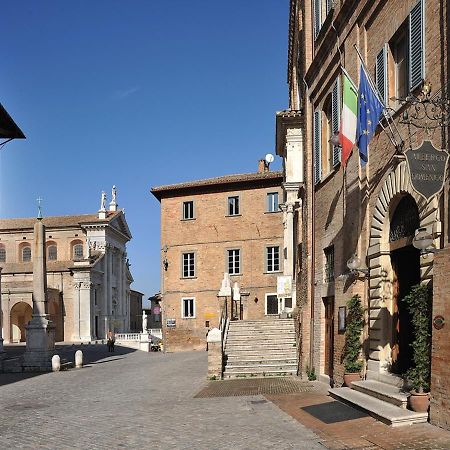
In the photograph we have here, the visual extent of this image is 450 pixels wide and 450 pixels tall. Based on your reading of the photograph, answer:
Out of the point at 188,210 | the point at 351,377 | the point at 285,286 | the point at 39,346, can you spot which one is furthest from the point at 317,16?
the point at 188,210

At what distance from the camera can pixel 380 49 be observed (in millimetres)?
11547

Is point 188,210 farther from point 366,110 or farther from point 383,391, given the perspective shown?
point 383,391

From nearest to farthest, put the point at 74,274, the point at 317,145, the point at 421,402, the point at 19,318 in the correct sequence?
1. the point at 421,402
2. the point at 317,145
3. the point at 19,318
4. the point at 74,274

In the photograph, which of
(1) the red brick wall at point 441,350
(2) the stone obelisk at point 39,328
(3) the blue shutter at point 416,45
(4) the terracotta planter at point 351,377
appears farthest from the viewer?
(2) the stone obelisk at point 39,328

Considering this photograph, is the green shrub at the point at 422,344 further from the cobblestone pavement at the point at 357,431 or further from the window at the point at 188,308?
the window at the point at 188,308

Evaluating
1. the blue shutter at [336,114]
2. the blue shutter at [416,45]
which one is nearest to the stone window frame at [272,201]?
the blue shutter at [336,114]

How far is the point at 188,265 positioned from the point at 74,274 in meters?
26.0

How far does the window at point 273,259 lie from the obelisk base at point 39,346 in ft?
53.9

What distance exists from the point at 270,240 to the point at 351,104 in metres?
28.0

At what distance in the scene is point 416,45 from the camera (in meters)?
9.66

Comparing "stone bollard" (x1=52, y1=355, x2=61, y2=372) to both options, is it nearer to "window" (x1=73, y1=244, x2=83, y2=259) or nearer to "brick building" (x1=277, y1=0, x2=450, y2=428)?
"brick building" (x1=277, y1=0, x2=450, y2=428)

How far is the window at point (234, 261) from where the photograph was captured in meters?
39.2

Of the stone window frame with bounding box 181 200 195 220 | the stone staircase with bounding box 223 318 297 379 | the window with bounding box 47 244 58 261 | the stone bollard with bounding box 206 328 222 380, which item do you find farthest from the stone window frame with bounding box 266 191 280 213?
the window with bounding box 47 244 58 261

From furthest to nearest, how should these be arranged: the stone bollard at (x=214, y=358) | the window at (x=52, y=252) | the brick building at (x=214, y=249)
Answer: the window at (x=52, y=252) → the brick building at (x=214, y=249) → the stone bollard at (x=214, y=358)
